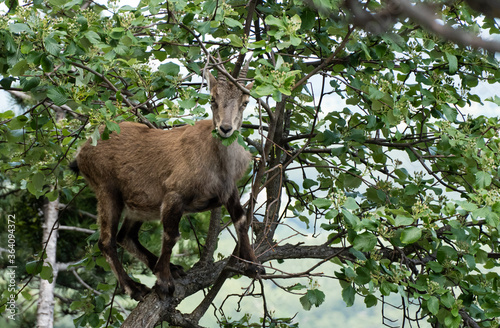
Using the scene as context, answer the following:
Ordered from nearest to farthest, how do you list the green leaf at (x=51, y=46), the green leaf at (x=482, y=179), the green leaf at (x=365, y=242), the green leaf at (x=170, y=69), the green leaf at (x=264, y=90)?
the green leaf at (x=264, y=90) → the green leaf at (x=51, y=46) → the green leaf at (x=365, y=242) → the green leaf at (x=170, y=69) → the green leaf at (x=482, y=179)

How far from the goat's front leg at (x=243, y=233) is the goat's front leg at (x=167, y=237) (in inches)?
18.8

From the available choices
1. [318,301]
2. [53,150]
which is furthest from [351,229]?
[53,150]

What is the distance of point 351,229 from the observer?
4.13 m

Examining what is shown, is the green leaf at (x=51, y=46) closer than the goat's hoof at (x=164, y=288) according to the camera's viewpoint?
Yes

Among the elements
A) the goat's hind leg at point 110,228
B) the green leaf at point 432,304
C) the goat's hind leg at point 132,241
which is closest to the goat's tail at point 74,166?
the goat's hind leg at point 110,228

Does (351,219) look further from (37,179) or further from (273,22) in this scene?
(37,179)

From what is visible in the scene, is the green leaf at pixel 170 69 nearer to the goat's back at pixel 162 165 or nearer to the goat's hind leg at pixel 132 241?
the goat's back at pixel 162 165

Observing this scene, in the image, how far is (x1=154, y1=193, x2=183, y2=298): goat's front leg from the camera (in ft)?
15.7

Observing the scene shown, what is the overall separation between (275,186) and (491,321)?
2502mm

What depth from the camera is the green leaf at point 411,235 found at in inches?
148

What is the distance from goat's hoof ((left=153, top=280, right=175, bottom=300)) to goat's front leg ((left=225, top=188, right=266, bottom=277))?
65 centimetres

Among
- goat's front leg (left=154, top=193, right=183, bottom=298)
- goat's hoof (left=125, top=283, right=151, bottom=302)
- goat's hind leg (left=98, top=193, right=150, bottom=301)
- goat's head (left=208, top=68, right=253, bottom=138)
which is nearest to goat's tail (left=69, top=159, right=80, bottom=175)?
goat's hind leg (left=98, top=193, right=150, bottom=301)

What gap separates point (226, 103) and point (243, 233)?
116cm

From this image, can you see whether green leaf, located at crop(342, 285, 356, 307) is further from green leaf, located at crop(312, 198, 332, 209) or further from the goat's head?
the goat's head
